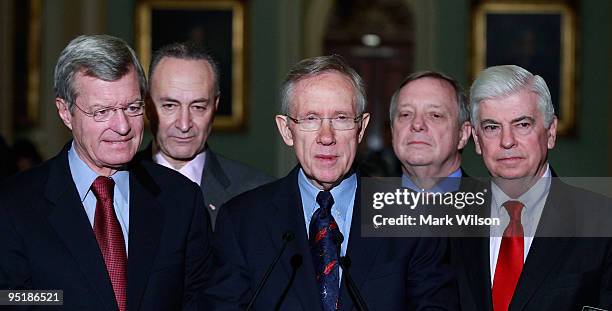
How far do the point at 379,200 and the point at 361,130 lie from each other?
228 millimetres

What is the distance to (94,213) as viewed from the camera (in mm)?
2697

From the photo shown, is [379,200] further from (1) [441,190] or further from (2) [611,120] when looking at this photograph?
(2) [611,120]

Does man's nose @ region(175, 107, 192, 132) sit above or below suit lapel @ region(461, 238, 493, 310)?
above

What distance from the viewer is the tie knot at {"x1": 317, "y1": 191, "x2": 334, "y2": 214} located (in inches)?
107

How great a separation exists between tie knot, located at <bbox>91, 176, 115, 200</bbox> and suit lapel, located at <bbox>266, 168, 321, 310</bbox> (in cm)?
46

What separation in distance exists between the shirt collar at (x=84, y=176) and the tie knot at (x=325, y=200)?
1.88ft

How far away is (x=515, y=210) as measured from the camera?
2.84 metres

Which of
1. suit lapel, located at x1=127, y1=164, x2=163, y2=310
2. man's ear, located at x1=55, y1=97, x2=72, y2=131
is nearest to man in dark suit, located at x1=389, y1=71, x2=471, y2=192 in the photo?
suit lapel, located at x1=127, y1=164, x2=163, y2=310

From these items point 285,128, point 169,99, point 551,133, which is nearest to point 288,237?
point 285,128

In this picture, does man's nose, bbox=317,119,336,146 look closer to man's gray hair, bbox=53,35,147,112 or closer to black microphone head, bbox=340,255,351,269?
black microphone head, bbox=340,255,351,269

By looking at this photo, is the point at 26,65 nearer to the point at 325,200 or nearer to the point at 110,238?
the point at 110,238

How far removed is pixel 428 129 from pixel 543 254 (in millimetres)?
871

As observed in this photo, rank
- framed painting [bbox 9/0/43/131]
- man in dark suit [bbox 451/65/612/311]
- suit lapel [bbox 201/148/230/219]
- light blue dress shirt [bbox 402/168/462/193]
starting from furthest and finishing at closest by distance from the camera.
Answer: framed painting [bbox 9/0/43/131] → suit lapel [bbox 201/148/230/219] → light blue dress shirt [bbox 402/168/462/193] → man in dark suit [bbox 451/65/612/311]

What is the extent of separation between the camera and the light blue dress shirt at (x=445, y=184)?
337 cm
